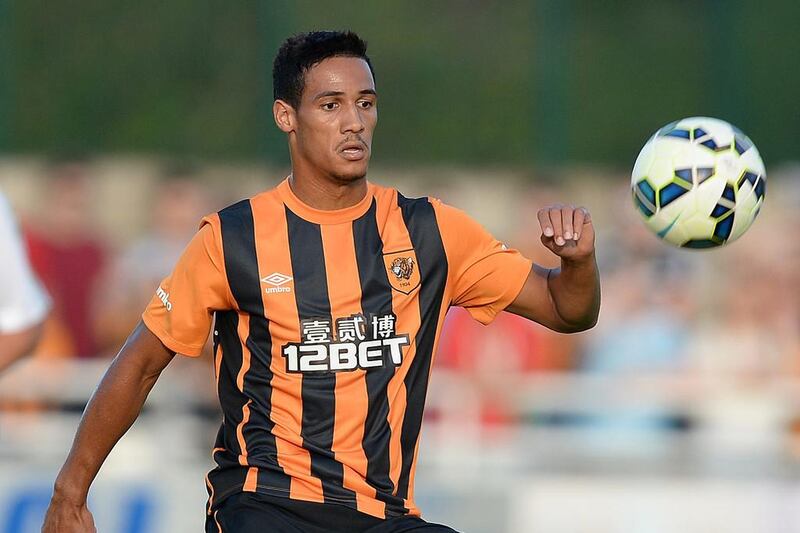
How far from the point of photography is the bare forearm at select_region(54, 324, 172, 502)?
4449mm

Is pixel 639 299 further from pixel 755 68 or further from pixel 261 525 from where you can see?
pixel 261 525

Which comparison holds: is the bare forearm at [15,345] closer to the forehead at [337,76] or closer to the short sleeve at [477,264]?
the forehead at [337,76]

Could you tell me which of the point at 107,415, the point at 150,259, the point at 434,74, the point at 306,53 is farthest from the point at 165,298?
the point at 434,74

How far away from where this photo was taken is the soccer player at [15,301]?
5581mm

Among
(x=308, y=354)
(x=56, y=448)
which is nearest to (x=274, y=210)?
(x=308, y=354)

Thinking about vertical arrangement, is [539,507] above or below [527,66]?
below

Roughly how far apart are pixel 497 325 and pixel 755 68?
4.65 metres

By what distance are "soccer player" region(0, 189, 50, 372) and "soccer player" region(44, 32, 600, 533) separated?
1.25 m

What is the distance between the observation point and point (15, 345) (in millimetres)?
5590

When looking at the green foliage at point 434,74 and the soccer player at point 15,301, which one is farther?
the green foliage at point 434,74

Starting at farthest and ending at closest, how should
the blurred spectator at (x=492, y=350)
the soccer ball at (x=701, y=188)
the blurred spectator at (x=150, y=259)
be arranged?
the blurred spectator at (x=150, y=259) → the blurred spectator at (x=492, y=350) → the soccer ball at (x=701, y=188)

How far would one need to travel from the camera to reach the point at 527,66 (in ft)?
39.1

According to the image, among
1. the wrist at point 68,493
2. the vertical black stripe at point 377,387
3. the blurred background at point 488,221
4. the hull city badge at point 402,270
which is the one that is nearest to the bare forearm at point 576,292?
the hull city badge at point 402,270

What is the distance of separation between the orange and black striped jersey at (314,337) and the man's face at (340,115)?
190 millimetres
